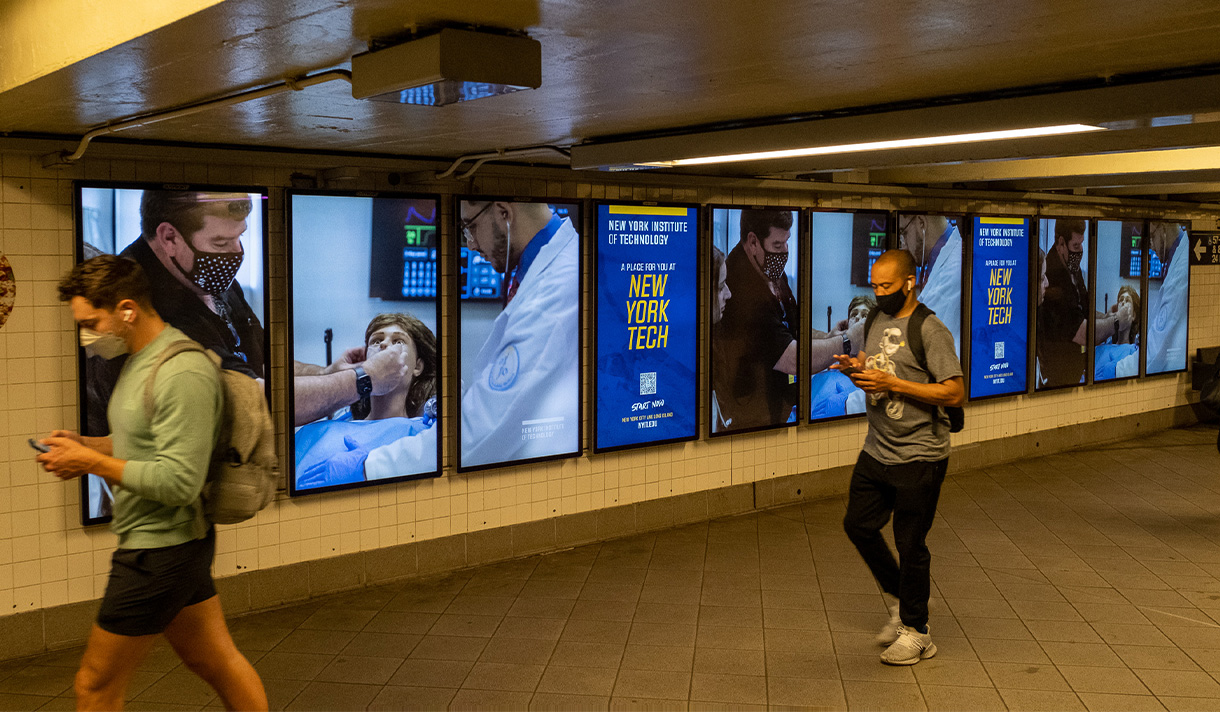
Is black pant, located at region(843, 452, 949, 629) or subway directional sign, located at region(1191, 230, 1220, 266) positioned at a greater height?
subway directional sign, located at region(1191, 230, 1220, 266)

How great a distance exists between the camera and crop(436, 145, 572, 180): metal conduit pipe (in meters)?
5.55

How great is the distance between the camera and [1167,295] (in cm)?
1194

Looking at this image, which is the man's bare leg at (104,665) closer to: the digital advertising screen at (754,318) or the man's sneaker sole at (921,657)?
the man's sneaker sole at (921,657)

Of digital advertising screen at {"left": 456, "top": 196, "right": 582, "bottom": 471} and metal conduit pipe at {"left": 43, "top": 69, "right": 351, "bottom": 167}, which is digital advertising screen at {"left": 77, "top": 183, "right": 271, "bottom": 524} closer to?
metal conduit pipe at {"left": 43, "top": 69, "right": 351, "bottom": 167}

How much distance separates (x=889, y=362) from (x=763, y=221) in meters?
3.21

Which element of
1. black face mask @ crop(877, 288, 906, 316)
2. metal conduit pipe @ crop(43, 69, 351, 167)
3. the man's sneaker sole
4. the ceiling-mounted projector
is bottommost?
→ the man's sneaker sole

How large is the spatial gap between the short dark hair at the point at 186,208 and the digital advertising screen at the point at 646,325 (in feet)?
7.94

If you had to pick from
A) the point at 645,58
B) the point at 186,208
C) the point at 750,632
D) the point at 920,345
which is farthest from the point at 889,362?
the point at 186,208

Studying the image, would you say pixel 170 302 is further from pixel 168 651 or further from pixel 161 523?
pixel 161 523

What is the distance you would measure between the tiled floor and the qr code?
103 centimetres

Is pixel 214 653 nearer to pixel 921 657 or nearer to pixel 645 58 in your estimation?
pixel 645 58

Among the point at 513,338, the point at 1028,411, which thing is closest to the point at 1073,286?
the point at 1028,411

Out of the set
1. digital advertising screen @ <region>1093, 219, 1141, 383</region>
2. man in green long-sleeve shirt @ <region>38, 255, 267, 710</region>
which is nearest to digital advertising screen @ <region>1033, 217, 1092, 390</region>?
digital advertising screen @ <region>1093, 219, 1141, 383</region>

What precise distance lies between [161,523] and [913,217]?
7.41 metres
